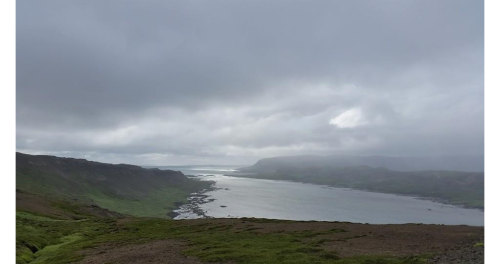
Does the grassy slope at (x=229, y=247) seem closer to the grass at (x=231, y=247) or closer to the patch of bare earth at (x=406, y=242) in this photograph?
the grass at (x=231, y=247)

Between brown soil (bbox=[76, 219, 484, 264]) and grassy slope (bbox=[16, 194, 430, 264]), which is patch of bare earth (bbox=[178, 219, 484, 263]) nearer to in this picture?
brown soil (bbox=[76, 219, 484, 264])

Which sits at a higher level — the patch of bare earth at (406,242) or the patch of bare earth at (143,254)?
the patch of bare earth at (406,242)

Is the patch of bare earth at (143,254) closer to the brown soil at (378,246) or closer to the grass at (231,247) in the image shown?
the brown soil at (378,246)

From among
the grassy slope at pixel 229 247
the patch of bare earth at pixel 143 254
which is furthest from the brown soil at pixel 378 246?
the grassy slope at pixel 229 247

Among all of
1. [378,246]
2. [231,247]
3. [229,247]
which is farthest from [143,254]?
[378,246]

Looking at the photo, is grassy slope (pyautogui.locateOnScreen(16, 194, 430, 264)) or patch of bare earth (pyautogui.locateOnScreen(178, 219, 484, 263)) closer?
patch of bare earth (pyautogui.locateOnScreen(178, 219, 484, 263))

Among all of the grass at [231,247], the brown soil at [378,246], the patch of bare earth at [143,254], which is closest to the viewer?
the brown soil at [378,246]

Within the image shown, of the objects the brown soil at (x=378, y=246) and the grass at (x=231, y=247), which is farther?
the grass at (x=231, y=247)

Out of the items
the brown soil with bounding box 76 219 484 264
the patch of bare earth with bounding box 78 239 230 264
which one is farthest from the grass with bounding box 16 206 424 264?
the brown soil with bounding box 76 219 484 264

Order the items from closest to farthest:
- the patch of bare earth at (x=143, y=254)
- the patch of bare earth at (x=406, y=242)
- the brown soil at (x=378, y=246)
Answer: the patch of bare earth at (x=406, y=242) < the brown soil at (x=378, y=246) < the patch of bare earth at (x=143, y=254)

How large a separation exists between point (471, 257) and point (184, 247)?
36618mm

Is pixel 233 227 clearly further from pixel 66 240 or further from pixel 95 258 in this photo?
pixel 66 240

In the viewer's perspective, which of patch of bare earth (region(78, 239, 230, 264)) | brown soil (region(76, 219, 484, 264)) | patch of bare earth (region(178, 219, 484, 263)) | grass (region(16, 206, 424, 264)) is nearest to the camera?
patch of bare earth (region(178, 219, 484, 263))
